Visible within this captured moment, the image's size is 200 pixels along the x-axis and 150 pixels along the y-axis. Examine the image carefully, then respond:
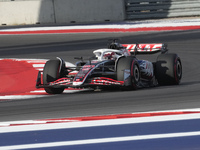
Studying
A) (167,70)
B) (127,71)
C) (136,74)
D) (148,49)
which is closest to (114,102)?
(127,71)

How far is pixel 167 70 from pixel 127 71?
1272 millimetres

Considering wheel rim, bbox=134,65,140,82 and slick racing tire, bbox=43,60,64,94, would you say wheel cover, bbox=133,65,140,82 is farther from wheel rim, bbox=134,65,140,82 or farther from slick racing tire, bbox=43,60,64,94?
slick racing tire, bbox=43,60,64,94

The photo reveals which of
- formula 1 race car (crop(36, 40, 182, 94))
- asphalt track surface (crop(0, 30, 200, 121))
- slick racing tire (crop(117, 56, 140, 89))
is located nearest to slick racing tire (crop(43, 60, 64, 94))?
formula 1 race car (crop(36, 40, 182, 94))

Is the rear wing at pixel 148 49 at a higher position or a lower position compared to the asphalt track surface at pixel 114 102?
higher

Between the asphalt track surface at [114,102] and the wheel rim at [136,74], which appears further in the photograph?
the wheel rim at [136,74]

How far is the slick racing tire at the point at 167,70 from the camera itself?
9.95 meters

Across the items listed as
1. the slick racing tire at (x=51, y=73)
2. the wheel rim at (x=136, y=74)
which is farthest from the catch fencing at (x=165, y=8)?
the slick racing tire at (x=51, y=73)

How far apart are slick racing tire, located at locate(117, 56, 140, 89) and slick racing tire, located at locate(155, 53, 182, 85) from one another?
99 centimetres

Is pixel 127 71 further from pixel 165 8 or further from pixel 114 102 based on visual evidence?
pixel 165 8

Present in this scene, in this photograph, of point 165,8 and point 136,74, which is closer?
point 136,74

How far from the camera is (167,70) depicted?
9992mm

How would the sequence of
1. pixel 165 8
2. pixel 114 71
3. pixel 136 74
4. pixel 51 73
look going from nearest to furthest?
1. pixel 114 71
2. pixel 136 74
3. pixel 51 73
4. pixel 165 8

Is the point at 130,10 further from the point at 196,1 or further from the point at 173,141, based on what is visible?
the point at 173,141

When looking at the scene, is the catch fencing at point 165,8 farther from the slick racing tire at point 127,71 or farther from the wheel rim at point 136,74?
the slick racing tire at point 127,71
